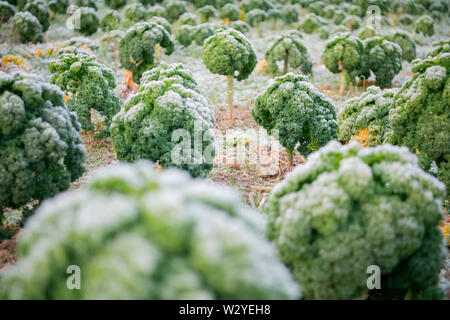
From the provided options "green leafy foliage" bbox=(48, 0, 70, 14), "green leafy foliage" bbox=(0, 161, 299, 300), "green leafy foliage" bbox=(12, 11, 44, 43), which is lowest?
"green leafy foliage" bbox=(0, 161, 299, 300)

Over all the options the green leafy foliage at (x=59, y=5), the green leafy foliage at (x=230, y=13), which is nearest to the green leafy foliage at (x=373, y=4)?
the green leafy foliage at (x=230, y=13)

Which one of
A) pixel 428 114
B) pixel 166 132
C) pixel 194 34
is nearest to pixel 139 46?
pixel 166 132

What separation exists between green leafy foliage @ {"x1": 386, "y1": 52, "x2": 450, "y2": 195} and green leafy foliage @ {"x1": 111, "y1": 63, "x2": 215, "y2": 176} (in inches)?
118

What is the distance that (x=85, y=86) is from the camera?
729 cm

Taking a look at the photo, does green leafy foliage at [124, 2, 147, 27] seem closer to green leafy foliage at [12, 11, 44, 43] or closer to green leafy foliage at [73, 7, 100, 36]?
green leafy foliage at [73, 7, 100, 36]

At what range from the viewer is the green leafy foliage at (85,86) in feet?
23.9

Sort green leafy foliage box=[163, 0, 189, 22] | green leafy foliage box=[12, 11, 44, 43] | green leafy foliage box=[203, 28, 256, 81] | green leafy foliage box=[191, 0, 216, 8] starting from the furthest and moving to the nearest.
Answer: green leafy foliage box=[191, 0, 216, 8] < green leafy foliage box=[163, 0, 189, 22] < green leafy foliage box=[12, 11, 44, 43] < green leafy foliage box=[203, 28, 256, 81]

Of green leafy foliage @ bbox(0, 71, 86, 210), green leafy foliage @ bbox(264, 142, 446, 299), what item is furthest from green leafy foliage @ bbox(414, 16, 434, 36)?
green leafy foliage @ bbox(0, 71, 86, 210)

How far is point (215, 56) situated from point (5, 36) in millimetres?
10481

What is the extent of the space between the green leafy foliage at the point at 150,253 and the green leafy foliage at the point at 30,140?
2.25 m

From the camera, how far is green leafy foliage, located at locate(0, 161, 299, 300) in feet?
Result: 7.23

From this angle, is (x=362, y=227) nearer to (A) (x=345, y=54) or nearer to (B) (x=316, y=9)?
(A) (x=345, y=54)

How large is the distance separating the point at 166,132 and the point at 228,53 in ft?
13.4
